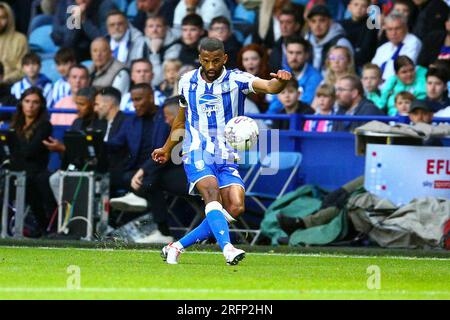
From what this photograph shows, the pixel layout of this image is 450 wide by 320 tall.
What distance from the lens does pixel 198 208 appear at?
58.0 feet

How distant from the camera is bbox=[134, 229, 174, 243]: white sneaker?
697 inches

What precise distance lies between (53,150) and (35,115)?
21.8 inches

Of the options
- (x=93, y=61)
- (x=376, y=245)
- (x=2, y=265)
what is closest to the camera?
(x=2, y=265)

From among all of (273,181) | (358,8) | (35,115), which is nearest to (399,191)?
(273,181)

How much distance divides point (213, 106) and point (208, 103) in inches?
2.3

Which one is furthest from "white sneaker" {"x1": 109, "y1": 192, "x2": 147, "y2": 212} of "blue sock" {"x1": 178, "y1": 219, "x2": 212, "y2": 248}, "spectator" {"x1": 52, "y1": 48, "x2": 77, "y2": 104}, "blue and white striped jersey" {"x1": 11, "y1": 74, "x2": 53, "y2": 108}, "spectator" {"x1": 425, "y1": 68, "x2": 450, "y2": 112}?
"blue sock" {"x1": 178, "y1": 219, "x2": 212, "y2": 248}

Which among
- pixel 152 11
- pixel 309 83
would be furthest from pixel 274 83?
pixel 152 11

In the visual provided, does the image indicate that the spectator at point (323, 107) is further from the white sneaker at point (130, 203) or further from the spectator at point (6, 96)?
the spectator at point (6, 96)

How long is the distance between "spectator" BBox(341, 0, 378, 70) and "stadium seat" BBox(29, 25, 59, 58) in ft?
18.6

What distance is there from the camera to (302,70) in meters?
19.8

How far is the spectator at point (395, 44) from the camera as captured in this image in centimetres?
1912

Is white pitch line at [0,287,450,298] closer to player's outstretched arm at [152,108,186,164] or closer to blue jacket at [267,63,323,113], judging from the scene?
player's outstretched arm at [152,108,186,164]

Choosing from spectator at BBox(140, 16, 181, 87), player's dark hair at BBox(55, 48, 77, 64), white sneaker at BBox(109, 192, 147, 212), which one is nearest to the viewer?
white sneaker at BBox(109, 192, 147, 212)
